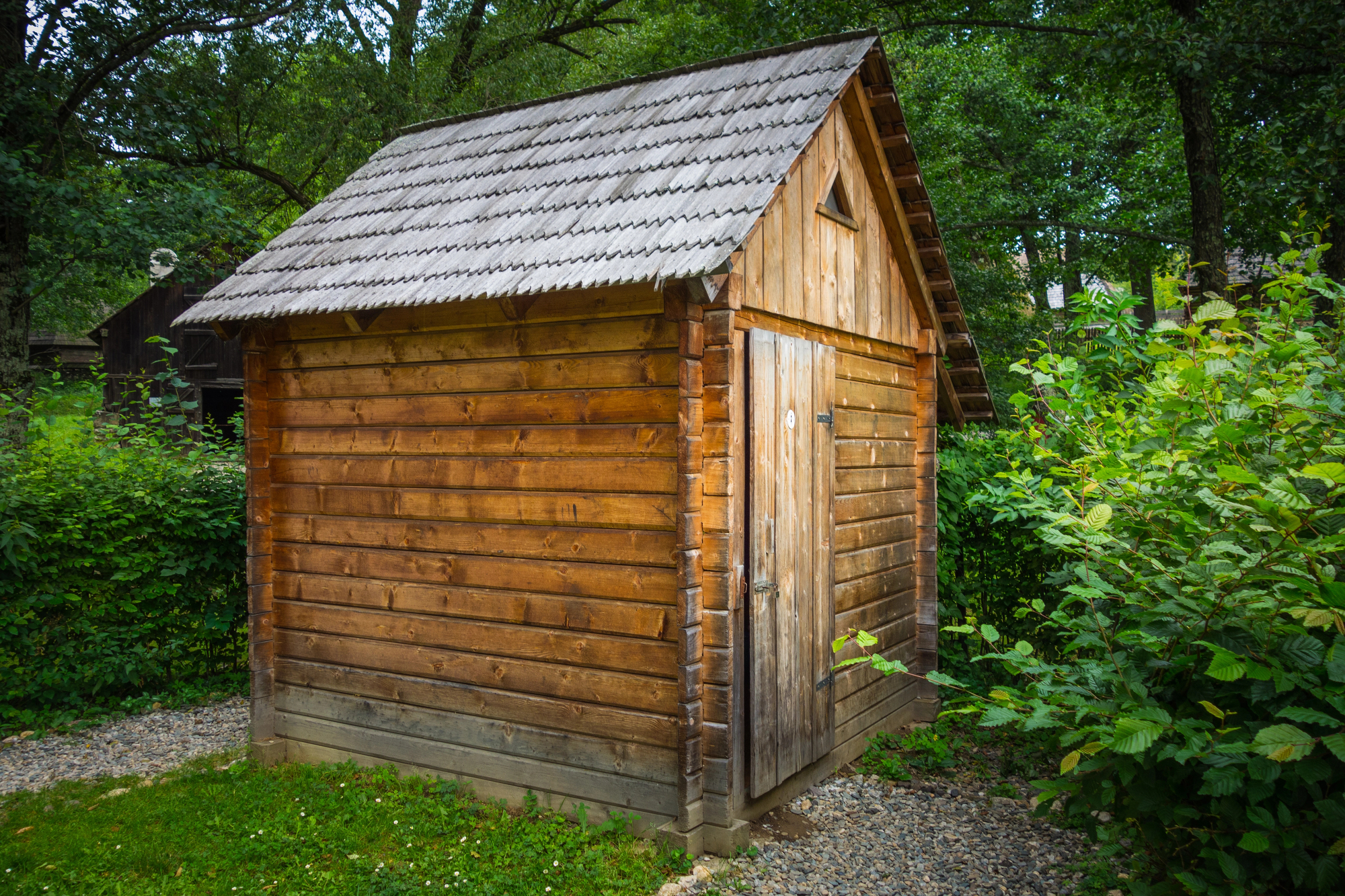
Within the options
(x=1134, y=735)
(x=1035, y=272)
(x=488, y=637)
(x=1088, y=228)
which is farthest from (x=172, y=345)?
(x=1134, y=735)

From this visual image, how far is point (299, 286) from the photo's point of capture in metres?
5.87

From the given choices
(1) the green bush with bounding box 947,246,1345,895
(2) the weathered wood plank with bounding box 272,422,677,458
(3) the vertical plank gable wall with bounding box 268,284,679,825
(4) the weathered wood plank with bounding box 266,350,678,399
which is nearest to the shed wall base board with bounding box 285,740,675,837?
(3) the vertical plank gable wall with bounding box 268,284,679,825

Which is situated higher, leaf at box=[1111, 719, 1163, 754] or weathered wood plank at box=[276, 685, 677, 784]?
leaf at box=[1111, 719, 1163, 754]

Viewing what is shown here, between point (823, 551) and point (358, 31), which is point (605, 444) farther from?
point (358, 31)

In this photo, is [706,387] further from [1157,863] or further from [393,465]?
[1157,863]

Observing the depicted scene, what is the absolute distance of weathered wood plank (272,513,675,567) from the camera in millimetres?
4855

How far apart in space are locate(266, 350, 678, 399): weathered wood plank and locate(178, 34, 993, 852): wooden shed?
0.06 feet

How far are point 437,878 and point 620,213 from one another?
3615mm

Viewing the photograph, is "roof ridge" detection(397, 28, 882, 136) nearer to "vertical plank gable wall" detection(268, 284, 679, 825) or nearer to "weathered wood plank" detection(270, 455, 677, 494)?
"vertical plank gable wall" detection(268, 284, 679, 825)

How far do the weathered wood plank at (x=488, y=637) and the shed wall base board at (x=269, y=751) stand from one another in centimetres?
79

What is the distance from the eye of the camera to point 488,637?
5.37 m

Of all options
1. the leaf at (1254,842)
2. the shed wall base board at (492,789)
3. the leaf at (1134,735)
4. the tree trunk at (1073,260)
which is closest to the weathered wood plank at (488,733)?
the shed wall base board at (492,789)

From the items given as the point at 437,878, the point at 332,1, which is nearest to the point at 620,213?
the point at 437,878

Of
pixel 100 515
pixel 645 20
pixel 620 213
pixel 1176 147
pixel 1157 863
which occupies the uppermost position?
pixel 645 20
